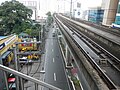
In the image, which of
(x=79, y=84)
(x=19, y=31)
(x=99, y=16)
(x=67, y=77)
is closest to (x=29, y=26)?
(x=19, y=31)

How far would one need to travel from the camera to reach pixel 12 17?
24.3 meters

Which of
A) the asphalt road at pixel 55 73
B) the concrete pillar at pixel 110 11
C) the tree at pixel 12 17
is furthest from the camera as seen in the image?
the concrete pillar at pixel 110 11

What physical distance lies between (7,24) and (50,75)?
15.2 metres

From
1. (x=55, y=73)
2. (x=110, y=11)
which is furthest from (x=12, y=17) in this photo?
(x=110, y=11)

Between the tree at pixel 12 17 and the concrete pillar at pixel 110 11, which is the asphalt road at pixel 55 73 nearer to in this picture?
the tree at pixel 12 17

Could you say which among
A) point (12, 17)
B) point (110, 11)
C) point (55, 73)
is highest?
point (110, 11)

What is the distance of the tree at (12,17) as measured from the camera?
24.4m

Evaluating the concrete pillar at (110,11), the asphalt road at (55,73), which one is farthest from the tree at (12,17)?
the concrete pillar at (110,11)

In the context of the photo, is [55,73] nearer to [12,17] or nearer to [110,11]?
[12,17]

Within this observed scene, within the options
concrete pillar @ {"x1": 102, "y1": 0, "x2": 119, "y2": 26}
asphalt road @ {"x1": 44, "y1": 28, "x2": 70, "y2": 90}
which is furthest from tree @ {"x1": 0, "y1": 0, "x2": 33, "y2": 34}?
concrete pillar @ {"x1": 102, "y1": 0, "x2": 119, "y2": 26}

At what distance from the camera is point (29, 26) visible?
2741 centimetres

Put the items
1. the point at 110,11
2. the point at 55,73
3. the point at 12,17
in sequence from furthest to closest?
the point at 110,11
the point at 12,17
the point at 55,73

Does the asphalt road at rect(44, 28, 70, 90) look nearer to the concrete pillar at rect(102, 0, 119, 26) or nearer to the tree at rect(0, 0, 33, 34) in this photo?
the tree at rect(0, 0, 33, 34)

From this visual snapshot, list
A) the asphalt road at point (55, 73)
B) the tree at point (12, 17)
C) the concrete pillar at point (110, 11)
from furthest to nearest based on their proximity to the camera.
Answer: the concrete pillar at point (110, 11), the tree at point (12, 17), the asphalt road at point (55, 73)
